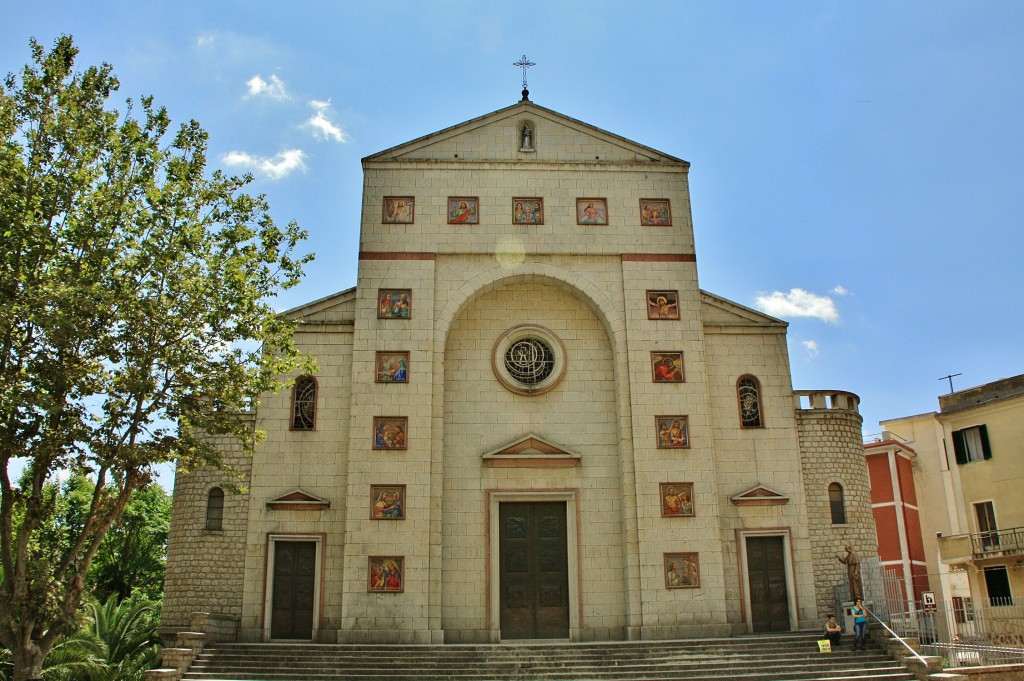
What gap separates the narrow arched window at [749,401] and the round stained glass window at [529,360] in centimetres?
444

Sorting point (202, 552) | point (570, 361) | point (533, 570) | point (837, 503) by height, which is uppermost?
point (570, 361)

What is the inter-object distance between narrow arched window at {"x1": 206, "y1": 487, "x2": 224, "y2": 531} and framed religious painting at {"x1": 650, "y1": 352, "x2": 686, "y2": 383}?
10.4 metres

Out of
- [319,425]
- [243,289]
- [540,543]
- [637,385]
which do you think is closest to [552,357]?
[637,385]

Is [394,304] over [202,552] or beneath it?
over

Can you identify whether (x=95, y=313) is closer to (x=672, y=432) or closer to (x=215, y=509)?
(x=215, y=509)

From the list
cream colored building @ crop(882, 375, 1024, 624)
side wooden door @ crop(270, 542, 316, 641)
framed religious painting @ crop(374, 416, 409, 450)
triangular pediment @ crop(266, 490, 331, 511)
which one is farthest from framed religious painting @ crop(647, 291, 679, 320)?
cream colored building @ crop(882, 375, 1024, 624)

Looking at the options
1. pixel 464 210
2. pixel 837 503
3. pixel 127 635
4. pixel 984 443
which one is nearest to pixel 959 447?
pixel 984 443

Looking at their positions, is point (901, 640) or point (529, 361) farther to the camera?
point (529, 361)

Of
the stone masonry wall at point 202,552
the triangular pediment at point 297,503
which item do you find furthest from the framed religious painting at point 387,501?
the stone masonry wall at point 202,552

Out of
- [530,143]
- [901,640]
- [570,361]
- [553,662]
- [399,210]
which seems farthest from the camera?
[530,143]

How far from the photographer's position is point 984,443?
93.1 feet

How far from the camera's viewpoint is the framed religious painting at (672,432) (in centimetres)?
2002

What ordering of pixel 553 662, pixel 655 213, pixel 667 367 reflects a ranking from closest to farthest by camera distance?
pixel 553 662, pixel 667 367, pixel 655 213

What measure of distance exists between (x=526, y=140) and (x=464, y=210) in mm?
2637
